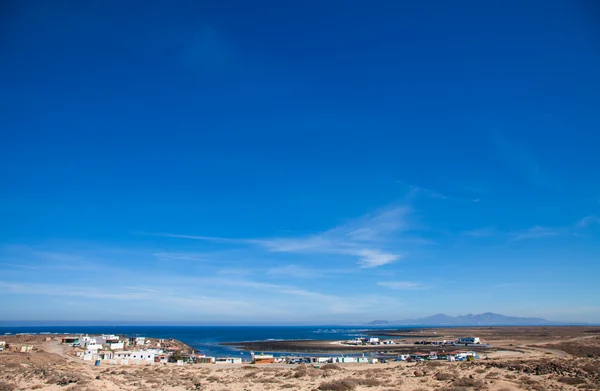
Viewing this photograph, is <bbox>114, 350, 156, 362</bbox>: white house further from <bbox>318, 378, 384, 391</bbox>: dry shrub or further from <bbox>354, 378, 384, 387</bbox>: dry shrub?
<bbox>354, 378, 384, 387</bbox>: dry shrub

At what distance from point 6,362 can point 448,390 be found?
148ft

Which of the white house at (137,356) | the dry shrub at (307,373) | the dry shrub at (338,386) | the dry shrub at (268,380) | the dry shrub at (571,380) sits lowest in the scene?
the white house at (137,356)

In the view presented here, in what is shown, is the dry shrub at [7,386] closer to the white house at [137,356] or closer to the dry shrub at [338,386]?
the dry shrub at [338,386]

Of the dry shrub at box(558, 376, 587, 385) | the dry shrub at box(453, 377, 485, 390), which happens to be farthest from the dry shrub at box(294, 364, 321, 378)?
the dry shrub at box(558, 376, 587, 385)

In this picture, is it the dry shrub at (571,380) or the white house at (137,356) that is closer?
the dry shrub at (571,380)

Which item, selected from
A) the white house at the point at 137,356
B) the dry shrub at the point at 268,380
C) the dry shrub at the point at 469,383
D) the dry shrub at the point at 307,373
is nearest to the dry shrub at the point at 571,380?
the dry shrub at the point at 469,383

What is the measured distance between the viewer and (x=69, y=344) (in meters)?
73.6

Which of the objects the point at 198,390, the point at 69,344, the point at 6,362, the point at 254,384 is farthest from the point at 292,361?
the point at 69,344

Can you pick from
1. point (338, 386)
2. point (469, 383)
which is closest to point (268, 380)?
point (338, 386)

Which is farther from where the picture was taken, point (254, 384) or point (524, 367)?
point (524, 367)

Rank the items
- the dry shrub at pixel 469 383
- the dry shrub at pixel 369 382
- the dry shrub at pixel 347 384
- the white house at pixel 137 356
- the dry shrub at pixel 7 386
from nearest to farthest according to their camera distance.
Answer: the dry shrub at pixel 7 386 → the dry shrub at pixel 469 383 → the dry shrub at pixel 347 384 → the dry shrub at pixel 369 382 → the white house at pixel 137 356

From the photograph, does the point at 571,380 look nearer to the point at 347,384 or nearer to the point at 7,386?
the point at 347,384

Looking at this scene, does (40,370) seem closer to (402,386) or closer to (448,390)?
(402,386)

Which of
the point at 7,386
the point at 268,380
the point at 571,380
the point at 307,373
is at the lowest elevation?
the point at 307,373
